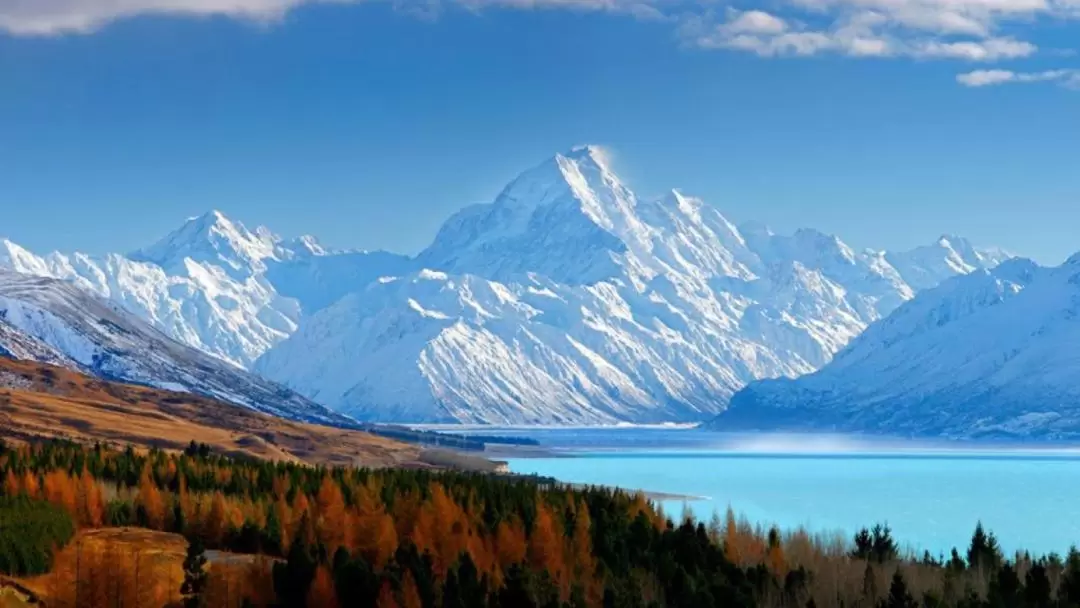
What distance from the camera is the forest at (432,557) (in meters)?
62.2

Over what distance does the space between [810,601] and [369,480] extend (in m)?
43.0

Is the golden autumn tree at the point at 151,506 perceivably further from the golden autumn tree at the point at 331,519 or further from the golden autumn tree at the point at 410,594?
the golden autumn tree at the point at 410,594

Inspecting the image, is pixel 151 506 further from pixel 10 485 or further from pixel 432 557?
pixel 432 557

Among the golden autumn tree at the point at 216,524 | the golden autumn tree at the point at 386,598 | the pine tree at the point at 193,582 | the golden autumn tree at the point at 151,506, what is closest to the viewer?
the pine tree at the point at 193,582

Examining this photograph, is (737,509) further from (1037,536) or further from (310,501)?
(310,501)

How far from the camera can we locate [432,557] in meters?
70.8

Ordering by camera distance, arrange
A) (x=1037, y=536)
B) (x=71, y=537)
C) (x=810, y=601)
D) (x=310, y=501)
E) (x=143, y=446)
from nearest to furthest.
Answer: (x=810, y=601)
(x=71, y=537)
(x=310, y=501)
(x=1037, y=536)
(x=143, y=446)

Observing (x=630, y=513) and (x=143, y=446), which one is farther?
(x=143, y=446)

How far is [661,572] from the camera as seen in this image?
237 ft

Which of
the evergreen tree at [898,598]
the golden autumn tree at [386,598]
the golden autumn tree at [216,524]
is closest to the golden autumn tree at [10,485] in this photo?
the golden autumn tree at [216,524]

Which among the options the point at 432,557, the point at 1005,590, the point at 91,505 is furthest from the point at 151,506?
the point at 1005,590

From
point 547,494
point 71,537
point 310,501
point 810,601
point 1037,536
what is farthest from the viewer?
point 1037,536

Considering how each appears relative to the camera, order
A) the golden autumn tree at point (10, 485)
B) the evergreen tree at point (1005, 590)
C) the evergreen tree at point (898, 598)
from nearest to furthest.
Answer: the evergreen tree at point (898, 598), the evergreen tree at point (1005, 590), the golden autumn tree at point (10, 485)

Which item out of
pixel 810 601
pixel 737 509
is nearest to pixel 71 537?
pixel 810 601
